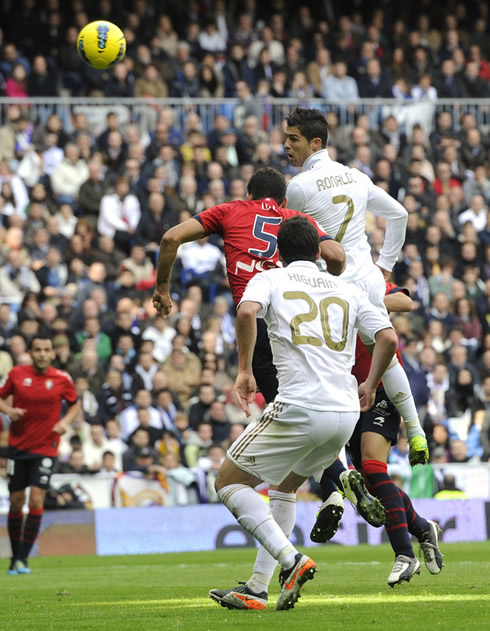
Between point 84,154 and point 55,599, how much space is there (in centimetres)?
1262

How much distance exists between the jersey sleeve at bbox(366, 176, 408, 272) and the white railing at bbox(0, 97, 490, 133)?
13.0m

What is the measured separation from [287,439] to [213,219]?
1.96m

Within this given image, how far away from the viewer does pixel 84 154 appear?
20.4m

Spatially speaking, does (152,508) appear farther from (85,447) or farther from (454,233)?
(454,233)

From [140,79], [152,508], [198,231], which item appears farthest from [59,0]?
[198,231]

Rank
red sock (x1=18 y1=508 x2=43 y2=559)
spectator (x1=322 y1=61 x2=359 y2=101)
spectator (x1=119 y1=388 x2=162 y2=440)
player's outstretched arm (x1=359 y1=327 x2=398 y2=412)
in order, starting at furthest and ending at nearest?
spectator (x1=322 y1=61 x2=359 y2=101), spectator (x1=119 y1=388 x2=162 y2=440), red sock (x1=18 y1=508 x2=43 y2=559), player's outstretched arm (x1=359 y1=327 x2=398 y2=412)

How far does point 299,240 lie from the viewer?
7117mm

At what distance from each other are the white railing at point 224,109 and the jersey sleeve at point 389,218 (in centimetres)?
1302

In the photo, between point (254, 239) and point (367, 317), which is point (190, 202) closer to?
point (254, 239)

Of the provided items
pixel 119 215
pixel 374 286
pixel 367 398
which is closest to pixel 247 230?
pixel 374 286

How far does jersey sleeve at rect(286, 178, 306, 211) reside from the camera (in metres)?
8.77

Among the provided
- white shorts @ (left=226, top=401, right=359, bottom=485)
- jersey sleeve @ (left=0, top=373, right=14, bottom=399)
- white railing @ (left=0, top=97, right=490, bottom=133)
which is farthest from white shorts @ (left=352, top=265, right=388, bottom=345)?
white railing @ (left=0, top=97, right=490, bottom=133)

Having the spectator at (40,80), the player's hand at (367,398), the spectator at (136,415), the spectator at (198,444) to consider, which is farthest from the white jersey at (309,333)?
the spectator at (40,80)

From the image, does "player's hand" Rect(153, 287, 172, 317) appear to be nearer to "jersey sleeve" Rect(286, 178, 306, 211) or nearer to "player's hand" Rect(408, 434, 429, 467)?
"jersey sleeve" Rect(286, 178, 306, 211)
